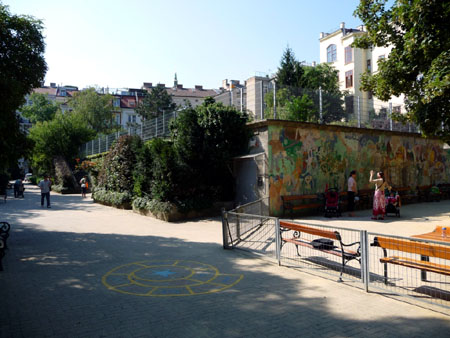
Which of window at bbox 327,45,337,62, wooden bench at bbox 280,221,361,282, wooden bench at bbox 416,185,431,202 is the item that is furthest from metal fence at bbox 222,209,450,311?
window at bbox 327,45,337,62

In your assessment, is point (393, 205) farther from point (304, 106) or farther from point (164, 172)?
point (164, 172)

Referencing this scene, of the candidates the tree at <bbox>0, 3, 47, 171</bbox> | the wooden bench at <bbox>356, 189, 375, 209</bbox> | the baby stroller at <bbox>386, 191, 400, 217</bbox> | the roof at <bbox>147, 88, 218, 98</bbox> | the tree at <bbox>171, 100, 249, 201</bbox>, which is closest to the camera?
the tree at <bbox>0, 3, 47, 171</bbox>

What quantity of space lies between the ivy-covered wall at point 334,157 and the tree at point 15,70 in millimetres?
8222

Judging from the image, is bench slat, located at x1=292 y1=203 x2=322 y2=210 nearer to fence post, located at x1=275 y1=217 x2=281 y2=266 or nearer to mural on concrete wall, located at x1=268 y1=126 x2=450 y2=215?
mural on concrete wall, located at x1=268 y1=126 x2=450 y2=215

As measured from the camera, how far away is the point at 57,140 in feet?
126

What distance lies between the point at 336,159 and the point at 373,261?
362 inches

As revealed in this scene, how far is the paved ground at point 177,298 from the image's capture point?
185 inches

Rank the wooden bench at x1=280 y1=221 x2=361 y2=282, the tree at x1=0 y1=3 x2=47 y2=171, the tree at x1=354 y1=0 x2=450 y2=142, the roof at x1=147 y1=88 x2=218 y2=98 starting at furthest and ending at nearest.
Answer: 1. the roof at x1=147 y1=88 x2=218 y2=98
2. the tree at x1=354 y1=0 x2=450 y2=142
3. the tree at x1=0 y1=3 x2=47 y2=171
4. the wooden bench at x1=280 y1=221 x2=361 y2=282

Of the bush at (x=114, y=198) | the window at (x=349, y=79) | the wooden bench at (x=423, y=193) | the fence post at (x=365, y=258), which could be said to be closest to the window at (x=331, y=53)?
the window at (x=349, y=79)

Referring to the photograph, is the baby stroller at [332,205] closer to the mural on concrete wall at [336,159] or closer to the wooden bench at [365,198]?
the mural on concrete wall at [336,159]

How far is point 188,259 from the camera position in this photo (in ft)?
28.2

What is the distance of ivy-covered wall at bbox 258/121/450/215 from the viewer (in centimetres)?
1473

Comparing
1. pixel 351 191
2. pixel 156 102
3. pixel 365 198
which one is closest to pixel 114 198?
pixel 351 191

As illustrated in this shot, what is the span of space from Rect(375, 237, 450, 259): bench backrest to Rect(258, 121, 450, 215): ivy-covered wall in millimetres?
Answer: 8633
